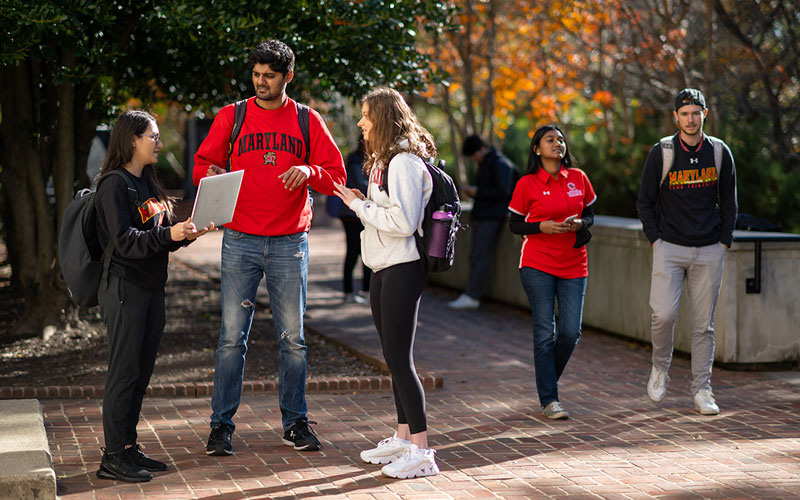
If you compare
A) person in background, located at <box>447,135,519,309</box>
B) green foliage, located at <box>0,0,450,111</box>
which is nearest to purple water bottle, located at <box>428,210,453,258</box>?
green foliage, located at <box>0,0,450,111</box>

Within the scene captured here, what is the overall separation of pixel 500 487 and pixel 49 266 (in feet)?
18.8

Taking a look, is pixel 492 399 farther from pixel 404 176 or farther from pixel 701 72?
pixel 701 72

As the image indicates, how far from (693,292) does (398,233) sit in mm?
2709

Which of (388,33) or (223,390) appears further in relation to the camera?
(388,33)

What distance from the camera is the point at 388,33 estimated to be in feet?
30.0

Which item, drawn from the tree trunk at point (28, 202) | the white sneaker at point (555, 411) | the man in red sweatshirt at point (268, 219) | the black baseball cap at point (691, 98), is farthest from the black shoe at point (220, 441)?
the tree trunk at point (28, 202)

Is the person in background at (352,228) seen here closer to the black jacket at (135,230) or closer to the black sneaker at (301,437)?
the black sneaker at (301,437)

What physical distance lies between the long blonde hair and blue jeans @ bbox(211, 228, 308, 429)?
2.73 ft

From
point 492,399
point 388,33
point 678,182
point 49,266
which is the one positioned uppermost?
point 388,33

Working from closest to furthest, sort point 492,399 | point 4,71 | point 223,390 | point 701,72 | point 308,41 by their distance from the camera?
point 223,390, point 492,399, point 308,41, point 4,71, point 701,72

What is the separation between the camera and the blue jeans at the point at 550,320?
267 inches

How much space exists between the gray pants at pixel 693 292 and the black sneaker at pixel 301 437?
8.44ft

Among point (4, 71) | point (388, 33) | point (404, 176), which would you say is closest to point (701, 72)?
point (388, 33)

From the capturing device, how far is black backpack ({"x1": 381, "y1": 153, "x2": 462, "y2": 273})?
17.1 ft
